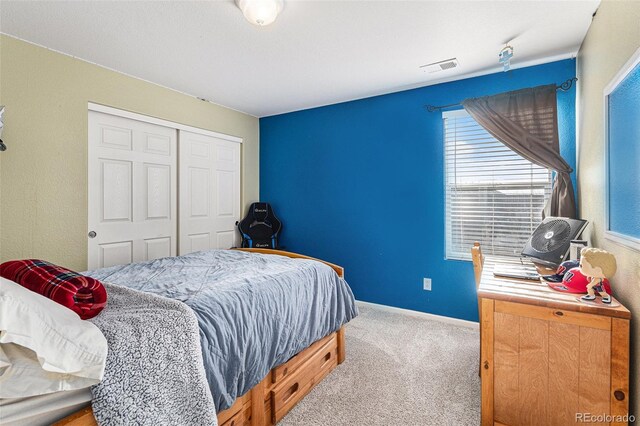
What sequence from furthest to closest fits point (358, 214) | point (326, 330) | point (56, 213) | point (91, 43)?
point (358, 214)
point (56, 213)
point (91, 43)
point (326, 330)

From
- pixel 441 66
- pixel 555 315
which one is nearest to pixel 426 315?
pixel 555 315

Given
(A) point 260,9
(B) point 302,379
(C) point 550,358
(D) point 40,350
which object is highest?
(A) point 260,9

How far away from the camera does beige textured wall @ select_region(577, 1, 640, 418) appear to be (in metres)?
1.27

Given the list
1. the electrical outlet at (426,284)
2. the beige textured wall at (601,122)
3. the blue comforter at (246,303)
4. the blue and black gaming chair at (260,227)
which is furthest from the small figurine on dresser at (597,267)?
the blue and black gaming chair at (260,227)

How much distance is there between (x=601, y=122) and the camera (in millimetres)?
1742

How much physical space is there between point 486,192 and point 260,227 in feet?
8.79

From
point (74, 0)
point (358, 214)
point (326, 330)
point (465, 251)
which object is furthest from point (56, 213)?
point (465, 251)

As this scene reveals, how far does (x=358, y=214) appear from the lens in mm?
3570

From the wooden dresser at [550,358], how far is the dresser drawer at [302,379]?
97cm

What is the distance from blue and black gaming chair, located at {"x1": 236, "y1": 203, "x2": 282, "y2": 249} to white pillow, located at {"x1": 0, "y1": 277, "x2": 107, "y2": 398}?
10.2ft

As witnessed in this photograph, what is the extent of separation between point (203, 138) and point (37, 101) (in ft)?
4.91

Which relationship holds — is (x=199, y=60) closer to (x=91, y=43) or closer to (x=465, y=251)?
(x=91, y=43)

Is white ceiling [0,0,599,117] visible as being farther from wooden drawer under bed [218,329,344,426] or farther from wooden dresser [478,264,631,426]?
wooden drawer under bed [218,329,344,426]

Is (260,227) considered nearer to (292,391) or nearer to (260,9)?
(292,391)
